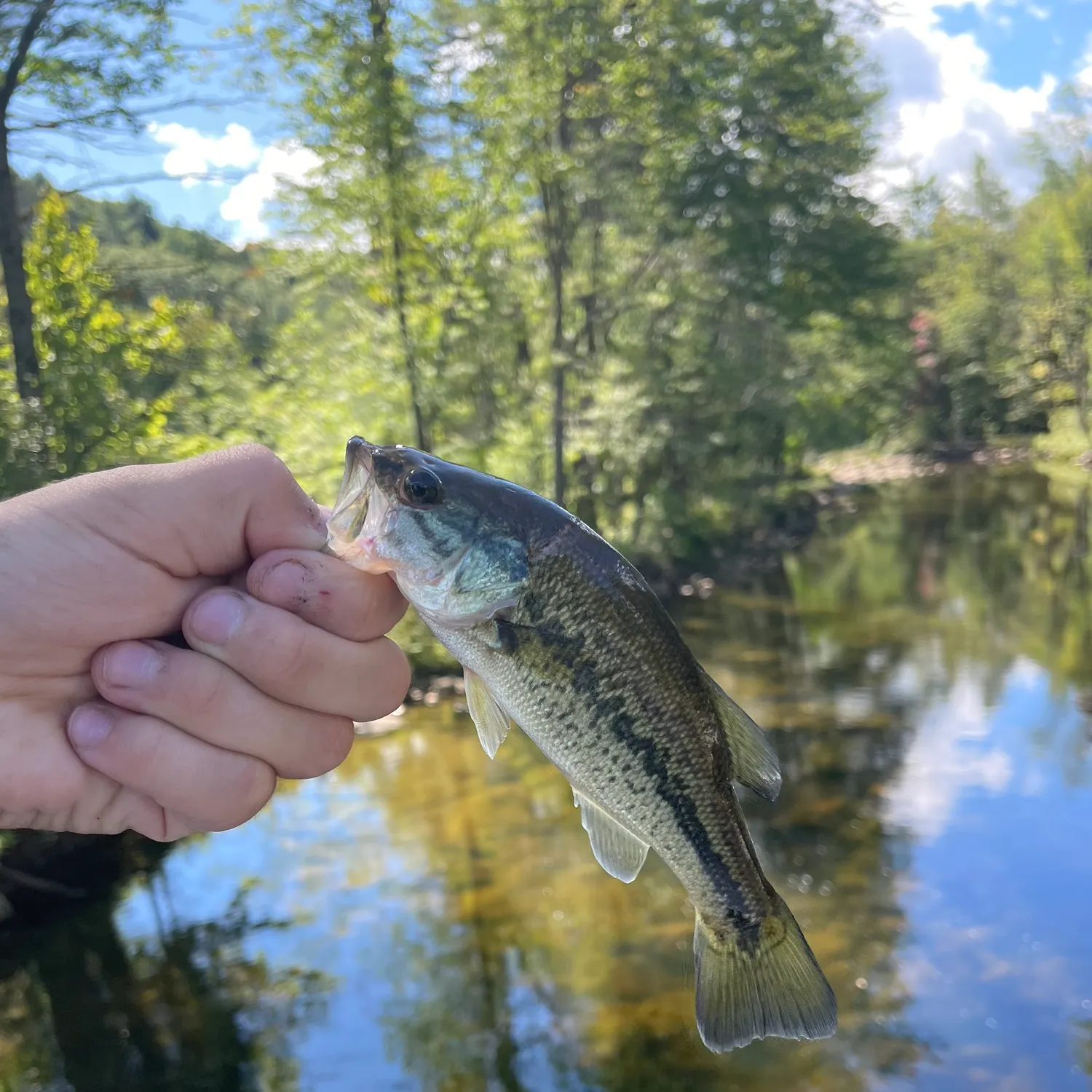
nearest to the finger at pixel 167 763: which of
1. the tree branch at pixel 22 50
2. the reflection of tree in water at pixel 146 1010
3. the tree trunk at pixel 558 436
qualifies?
the reflection of tree in water at pixel 146 1010

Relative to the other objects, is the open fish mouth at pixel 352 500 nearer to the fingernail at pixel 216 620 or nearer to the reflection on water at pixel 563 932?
the fingernail at pixel 216 620

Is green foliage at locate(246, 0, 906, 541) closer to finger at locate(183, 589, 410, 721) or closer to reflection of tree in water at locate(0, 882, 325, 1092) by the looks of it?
reflection of tree in water at locate(0, 882, 325, 1092)

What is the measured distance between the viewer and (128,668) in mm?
2141

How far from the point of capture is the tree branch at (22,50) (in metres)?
9.19

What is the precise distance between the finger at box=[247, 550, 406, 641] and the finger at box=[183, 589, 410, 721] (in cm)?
3

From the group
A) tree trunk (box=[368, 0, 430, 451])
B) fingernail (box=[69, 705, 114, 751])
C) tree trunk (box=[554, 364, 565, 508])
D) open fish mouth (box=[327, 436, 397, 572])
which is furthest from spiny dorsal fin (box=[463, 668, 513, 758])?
tree trunk (box=[554, 364, 565, 508])

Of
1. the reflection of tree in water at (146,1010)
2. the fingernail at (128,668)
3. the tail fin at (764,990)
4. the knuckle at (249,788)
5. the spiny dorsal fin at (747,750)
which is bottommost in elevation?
the reflection of tree in water at (146,1010)

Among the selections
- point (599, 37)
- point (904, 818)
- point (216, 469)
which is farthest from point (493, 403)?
point (216, 469)

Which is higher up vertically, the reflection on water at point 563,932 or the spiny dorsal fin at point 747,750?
the spiny dorsal fin at point 747,750

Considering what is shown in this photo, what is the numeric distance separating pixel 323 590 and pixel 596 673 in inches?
29.4

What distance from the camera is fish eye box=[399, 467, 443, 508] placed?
85.2 inches

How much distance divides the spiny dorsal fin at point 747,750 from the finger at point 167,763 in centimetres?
124

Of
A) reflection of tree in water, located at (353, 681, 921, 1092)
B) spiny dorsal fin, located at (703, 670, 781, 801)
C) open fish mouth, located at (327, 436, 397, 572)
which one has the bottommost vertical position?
reflection of tree in water, located at (353, 681, 921, 1092)

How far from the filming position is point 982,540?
21.6m
